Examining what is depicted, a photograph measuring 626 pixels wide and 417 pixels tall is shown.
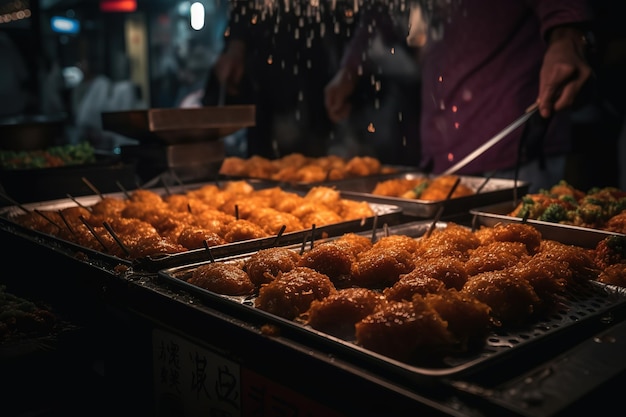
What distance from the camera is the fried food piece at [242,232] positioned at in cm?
267

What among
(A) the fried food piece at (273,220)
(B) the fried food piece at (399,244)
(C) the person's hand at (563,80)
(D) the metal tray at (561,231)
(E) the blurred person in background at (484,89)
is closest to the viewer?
(B) the fried food piece at (399,244)

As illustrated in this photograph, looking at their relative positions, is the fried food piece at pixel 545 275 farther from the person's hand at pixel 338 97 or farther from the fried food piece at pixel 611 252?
the person's hand at pixel 338 97

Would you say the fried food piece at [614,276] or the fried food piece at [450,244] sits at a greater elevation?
the fried food piece at [450,244]

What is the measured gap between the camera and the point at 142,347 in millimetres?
2148

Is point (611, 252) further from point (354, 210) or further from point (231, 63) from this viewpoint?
point (231, 63)

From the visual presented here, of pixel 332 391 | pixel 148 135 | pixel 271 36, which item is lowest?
pixel 332 391

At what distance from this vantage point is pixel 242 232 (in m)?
2.69

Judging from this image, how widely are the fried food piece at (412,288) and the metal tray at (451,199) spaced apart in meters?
1.20

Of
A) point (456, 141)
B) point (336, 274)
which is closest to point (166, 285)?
point (336, 274)

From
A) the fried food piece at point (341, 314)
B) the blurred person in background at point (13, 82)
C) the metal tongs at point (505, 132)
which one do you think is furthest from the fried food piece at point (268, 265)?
the blurred person in background at point (13, 82)

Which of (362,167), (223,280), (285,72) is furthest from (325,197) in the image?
(285,72)

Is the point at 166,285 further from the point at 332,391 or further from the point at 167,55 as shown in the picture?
the point at 167,55

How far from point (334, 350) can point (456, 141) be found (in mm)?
4120

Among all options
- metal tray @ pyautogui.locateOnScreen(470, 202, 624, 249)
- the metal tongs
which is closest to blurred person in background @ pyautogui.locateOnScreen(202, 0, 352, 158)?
the metal tongs
